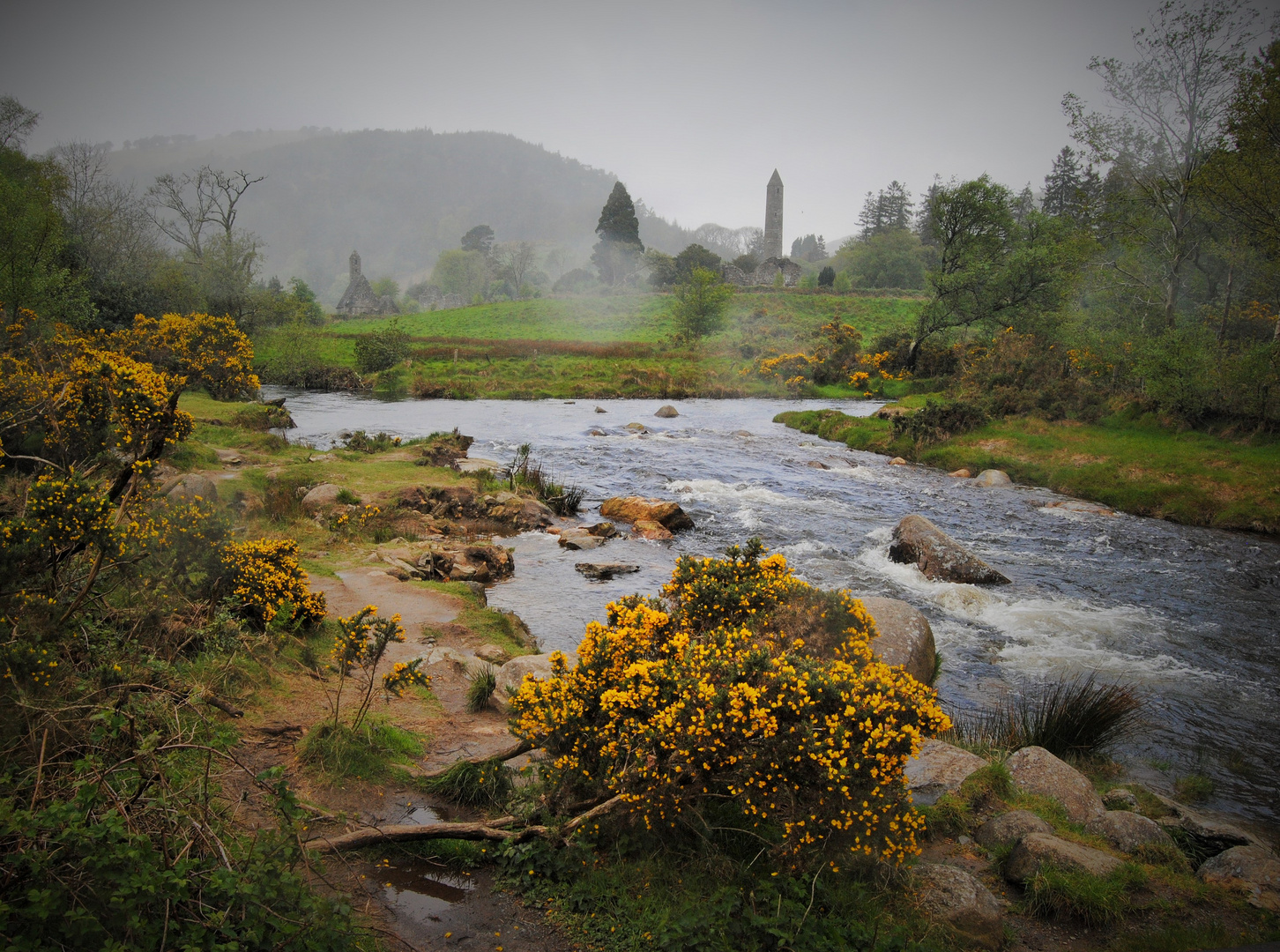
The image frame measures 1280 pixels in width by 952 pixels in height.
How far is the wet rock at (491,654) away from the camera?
902 cm

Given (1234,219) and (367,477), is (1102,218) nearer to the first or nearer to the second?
(1234,219)

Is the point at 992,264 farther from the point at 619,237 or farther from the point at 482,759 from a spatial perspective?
the point at 619,237

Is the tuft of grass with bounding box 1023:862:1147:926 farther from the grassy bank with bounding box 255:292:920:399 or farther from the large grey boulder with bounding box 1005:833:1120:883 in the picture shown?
the grassy bank with bounding box 255:292:920:399

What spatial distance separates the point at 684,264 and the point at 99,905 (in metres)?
103

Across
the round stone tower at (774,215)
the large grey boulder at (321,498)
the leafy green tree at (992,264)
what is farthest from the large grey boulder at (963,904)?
the round stone tower at (774,215)

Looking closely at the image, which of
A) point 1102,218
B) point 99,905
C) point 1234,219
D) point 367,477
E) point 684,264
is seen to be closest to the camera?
point 99,905

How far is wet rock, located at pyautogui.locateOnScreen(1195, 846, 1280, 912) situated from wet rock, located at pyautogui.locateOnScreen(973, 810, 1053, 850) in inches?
47.2

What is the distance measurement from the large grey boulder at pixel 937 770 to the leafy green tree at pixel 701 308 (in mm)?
60254

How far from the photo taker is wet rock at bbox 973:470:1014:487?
76.0 ft

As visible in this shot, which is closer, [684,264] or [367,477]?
[367,477]

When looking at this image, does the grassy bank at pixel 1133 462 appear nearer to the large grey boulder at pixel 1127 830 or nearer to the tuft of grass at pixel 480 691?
the large grey boulder at pixel 1127 830

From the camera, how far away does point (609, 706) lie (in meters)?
4.85

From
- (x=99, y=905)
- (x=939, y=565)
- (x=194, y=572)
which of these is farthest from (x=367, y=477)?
(x=99, y=905)

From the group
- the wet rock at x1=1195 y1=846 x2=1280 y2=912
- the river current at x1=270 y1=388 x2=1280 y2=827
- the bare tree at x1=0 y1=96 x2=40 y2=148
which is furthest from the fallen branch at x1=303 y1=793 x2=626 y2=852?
the bare tree at x1=0 y1=96 x2=40 y2=148
